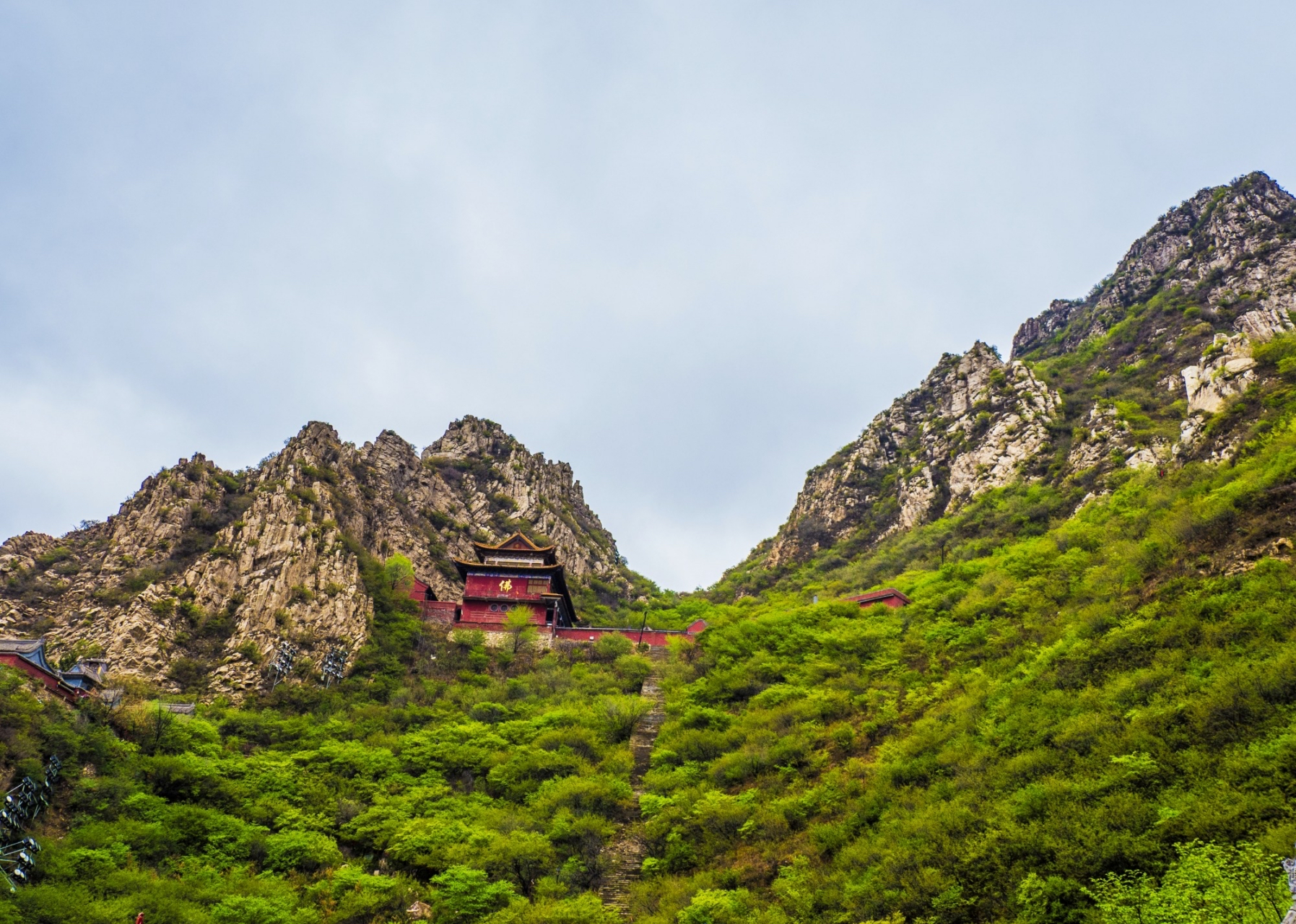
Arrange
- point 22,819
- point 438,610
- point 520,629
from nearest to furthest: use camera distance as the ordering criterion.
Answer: point 22,819, point 520,629, point 438,610

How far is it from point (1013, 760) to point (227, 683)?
1336 inches

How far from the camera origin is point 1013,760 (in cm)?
1964

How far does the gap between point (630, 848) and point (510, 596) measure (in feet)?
91.9

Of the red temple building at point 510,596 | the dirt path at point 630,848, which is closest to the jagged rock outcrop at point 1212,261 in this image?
the red temple building at point 510,596

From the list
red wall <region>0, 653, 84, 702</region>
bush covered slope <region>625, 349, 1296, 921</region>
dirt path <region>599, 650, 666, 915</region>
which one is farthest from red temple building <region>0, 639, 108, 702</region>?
bush covered slope <region>625, 349, 1296, 921</region>

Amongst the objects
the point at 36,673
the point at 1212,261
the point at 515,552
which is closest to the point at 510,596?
the point at 515,552

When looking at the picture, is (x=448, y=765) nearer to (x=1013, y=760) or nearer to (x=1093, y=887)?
(x=1013, y=760)

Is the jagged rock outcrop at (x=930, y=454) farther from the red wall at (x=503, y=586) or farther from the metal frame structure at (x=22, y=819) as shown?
the metal frame structure at (x=22, y=819)

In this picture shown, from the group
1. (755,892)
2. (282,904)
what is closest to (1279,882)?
(755,892)

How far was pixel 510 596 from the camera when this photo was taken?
5284 cm

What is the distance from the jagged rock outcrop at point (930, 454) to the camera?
6431 centimetres

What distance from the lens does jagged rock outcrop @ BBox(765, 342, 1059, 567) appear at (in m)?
64.3

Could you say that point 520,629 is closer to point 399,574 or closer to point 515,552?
point 515,552

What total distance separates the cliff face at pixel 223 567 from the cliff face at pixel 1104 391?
1621 inches
